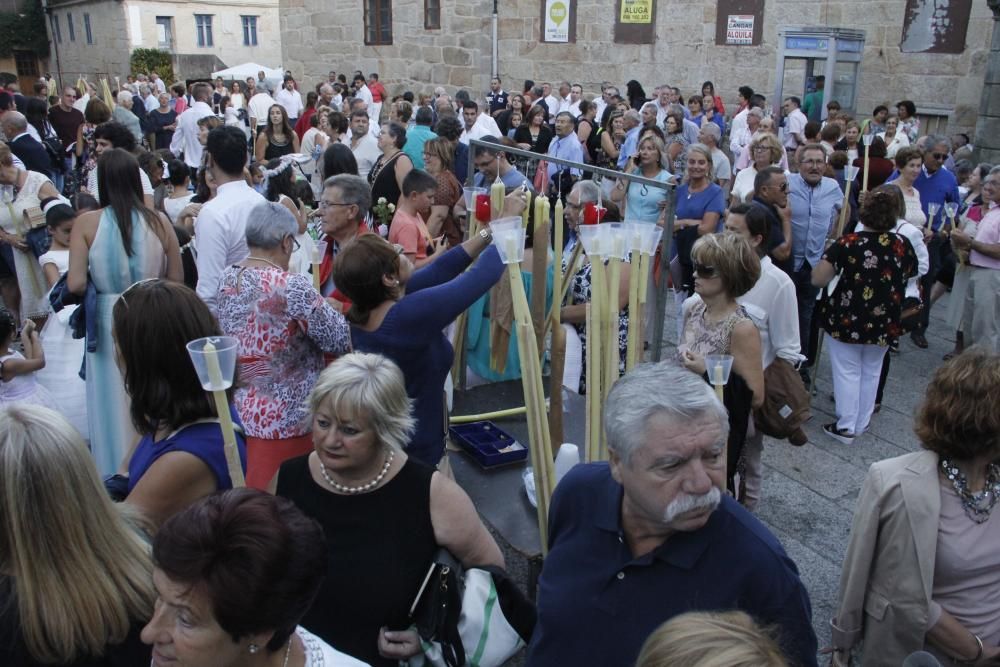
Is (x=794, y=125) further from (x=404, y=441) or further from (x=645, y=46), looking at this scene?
(x=404, y=441)

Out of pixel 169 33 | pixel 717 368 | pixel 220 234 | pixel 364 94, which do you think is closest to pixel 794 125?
pixel 364 94

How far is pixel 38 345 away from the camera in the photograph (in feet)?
12.4

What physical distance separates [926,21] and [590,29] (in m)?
6.69

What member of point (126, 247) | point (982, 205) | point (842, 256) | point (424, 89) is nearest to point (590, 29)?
point (424, 89)

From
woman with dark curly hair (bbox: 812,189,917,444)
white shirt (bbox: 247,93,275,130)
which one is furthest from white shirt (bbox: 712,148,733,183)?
white shirt (bbox: 247,93,275,130)

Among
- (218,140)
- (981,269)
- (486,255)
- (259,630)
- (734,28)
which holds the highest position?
(734,28)

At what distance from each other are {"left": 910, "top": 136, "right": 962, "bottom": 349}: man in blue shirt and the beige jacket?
16.1ft

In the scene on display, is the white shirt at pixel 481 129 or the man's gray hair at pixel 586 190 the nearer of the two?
the man's gray hair at pixel 586 190

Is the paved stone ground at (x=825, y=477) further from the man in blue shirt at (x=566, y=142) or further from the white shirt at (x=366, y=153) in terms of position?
the white shirt at (x=366, y=153)

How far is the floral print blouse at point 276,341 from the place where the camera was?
→ 9.25ft

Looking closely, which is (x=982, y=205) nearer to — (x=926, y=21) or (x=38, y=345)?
(x=38, y=345)

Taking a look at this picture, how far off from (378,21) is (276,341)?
69.2 feet

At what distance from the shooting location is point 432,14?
803 inches

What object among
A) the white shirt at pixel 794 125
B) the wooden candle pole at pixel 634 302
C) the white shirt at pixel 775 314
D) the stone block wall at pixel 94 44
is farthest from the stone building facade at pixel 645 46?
the stone block wall at pixel 94 44
